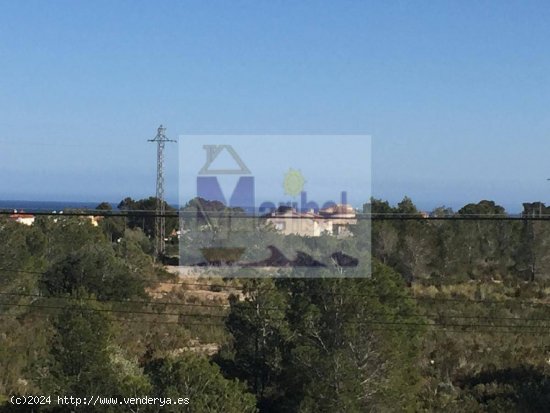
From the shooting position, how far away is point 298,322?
36.1 feet

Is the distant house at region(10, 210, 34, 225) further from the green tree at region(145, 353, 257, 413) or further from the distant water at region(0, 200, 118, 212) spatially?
the green tree at region(145, 353, 257, 413)

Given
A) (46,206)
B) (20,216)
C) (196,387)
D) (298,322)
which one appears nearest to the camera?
(20,216)

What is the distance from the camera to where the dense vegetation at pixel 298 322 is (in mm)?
9609

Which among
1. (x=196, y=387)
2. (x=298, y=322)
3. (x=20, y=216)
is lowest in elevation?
(x=196, y=387)

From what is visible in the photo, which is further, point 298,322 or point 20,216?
point 298,322

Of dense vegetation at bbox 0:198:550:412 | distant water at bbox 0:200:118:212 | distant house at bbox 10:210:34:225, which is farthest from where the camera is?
dense vegetation at bbox 0:198:550:412

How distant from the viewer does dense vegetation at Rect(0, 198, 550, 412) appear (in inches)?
378

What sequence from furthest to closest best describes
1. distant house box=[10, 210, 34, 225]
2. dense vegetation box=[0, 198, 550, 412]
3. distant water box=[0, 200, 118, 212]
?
dense vegetation box=[0, 198, 550, 412]
distant water box=[0, 200, 118, 212]
distant house box=[10, 210, 34, 225]

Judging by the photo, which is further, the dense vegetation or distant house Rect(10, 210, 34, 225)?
the dense vegetation

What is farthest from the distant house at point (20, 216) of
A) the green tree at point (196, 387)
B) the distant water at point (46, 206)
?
the green tree at point (196, 387)

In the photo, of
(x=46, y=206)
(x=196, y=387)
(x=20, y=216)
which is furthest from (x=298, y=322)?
(x=46, y=206)

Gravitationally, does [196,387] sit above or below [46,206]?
below

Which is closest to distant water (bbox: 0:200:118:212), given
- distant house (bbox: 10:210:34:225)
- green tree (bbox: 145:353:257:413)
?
distant house (bbox: 10:210:34:225)

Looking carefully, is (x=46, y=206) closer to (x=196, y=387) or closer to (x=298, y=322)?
(x=298, y=322)
